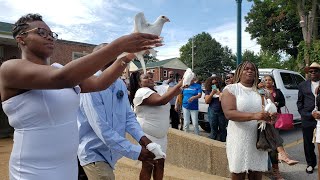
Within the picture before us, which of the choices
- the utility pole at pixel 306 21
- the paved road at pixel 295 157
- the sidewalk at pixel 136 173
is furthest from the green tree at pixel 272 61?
the sidewalk at pixel 136 173

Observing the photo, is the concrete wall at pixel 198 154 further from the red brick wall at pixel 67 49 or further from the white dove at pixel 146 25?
the red brick wall at pixel 67 49

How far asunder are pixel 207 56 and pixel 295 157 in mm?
76831

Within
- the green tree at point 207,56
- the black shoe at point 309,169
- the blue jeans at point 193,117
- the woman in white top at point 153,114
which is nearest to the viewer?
the woman in white top at point 153,114

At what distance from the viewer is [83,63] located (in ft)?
4.79

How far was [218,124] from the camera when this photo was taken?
7.75 m

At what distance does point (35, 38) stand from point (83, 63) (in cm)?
49

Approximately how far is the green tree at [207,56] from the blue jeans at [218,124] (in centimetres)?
7291

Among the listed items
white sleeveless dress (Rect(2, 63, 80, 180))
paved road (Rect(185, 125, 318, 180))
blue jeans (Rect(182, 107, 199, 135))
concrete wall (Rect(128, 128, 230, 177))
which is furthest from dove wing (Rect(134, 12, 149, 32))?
blue jeans (Rect(182, 107, 199, 135))

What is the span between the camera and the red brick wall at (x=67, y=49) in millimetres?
26500

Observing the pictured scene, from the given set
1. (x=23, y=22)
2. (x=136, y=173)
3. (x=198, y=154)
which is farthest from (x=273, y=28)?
(x=23, y=22)

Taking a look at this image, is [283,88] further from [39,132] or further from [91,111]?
[39,132]

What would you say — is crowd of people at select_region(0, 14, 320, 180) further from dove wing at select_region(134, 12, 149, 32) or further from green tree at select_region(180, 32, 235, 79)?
green tree at select_region(180, 32, 235, 79)

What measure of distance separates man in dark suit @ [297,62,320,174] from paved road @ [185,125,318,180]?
203mm

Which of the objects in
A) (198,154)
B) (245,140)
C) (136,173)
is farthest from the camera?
(136,173)
